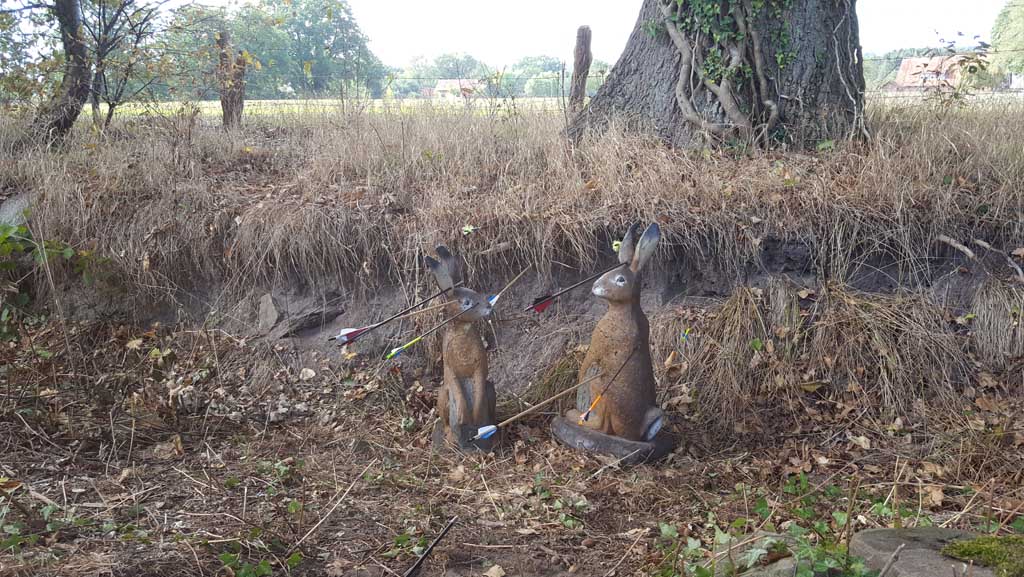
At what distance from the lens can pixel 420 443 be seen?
14.6 ft

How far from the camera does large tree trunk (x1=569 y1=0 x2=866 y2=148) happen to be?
6062mm

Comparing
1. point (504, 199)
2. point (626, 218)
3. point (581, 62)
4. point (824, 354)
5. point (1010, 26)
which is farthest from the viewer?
point (1010, 26)

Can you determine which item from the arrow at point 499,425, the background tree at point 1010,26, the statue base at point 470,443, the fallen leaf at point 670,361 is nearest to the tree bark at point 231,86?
the statue base at point 470,443

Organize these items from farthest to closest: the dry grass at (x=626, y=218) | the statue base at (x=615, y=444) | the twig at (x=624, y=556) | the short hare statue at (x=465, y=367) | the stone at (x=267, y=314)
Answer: the stone at (x=267, y=314) < the dry grass at (x=626, y=218) < the short hare statue at (x=465, y=367) < the statue base at (x=615, y=444) < the twig at (x=624, y=556)

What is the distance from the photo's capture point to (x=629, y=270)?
3951 millimetres

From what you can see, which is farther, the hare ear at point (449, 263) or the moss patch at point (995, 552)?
the hare ear at point (449, 263)

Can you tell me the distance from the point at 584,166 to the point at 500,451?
Answer: 8.25ft

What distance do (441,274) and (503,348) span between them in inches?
51.6

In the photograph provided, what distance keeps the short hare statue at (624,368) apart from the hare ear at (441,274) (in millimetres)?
780

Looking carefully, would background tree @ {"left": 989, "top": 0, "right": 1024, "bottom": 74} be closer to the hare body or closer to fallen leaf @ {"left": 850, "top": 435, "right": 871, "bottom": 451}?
fallen leaf @ {"left": 850, "top": 435, "right": 871, "bottom": 451}

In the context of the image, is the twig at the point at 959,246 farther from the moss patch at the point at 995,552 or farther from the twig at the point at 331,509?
the twig at the point at 331,509

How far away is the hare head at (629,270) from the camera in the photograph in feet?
12.9

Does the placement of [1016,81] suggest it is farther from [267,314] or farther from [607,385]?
[267,314]

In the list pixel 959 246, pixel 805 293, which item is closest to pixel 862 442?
pixel 805 293
